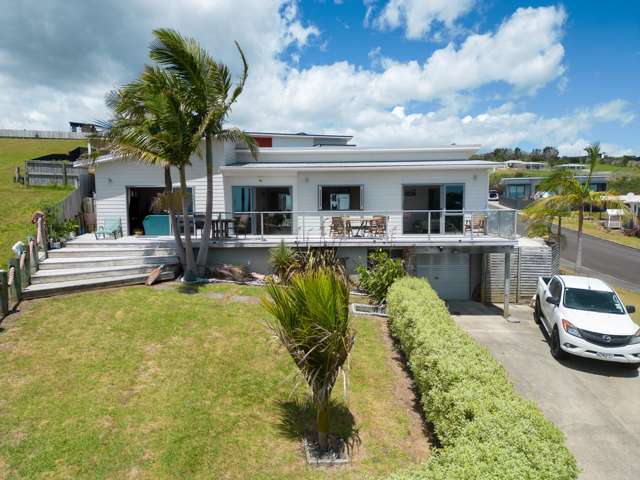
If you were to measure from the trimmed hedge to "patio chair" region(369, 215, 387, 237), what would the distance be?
21.8 ft

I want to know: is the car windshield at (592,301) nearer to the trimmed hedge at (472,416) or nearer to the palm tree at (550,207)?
the trimmed hedge at (472,416)

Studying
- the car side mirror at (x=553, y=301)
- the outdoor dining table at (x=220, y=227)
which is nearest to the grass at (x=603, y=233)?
the car side mirror at (x=553, y=301)

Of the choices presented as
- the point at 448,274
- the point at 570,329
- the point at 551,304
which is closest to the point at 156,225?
the point at 448,274

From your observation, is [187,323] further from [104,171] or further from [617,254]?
[617,254]

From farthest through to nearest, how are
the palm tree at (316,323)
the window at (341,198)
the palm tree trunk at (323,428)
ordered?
the window at (341,198)
the palm tree trunk at (323,428)
the palm tree at (316,323)

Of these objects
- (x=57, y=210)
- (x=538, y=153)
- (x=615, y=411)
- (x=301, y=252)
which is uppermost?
(x=538, y=153)

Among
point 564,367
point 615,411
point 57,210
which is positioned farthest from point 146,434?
point 57,210

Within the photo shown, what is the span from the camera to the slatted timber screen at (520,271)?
57.7 feet

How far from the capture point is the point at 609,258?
28609 millimetres

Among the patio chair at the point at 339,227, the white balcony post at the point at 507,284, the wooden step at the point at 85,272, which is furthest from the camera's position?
the patio chair at the point at 339,227

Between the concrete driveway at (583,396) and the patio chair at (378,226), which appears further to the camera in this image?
the patio chair at (378,226)

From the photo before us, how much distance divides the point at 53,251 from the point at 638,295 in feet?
82.4

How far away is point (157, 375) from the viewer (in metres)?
8.09

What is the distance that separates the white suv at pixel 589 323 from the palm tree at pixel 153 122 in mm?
11759
